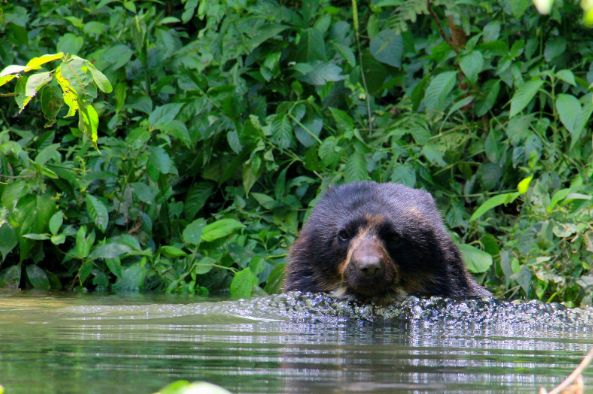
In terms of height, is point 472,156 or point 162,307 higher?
point 472,156

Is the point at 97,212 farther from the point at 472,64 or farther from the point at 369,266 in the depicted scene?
the point at 369,266

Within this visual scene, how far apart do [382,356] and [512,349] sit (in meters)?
0.64

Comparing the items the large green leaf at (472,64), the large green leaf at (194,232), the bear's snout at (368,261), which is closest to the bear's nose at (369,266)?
the bear's snout at (368,261)

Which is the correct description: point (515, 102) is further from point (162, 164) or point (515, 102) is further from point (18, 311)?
point (18, 311)

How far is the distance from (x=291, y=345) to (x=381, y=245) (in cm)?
168

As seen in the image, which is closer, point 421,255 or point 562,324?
point 562,324

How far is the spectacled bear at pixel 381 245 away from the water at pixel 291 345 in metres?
0.20

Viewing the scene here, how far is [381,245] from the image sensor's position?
591 cm

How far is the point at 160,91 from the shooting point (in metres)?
9.10

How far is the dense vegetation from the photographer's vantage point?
7.87 metres

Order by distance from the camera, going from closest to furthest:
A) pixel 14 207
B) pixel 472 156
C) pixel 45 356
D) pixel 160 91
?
pixel 45 356 → pixel 14 207 → pixel 472 156 → pixel 160 91

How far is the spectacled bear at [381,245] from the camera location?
235 inches

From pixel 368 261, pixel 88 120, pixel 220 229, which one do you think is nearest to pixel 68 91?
pixel 88 120

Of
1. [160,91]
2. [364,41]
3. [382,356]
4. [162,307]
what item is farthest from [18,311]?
[364,41]
